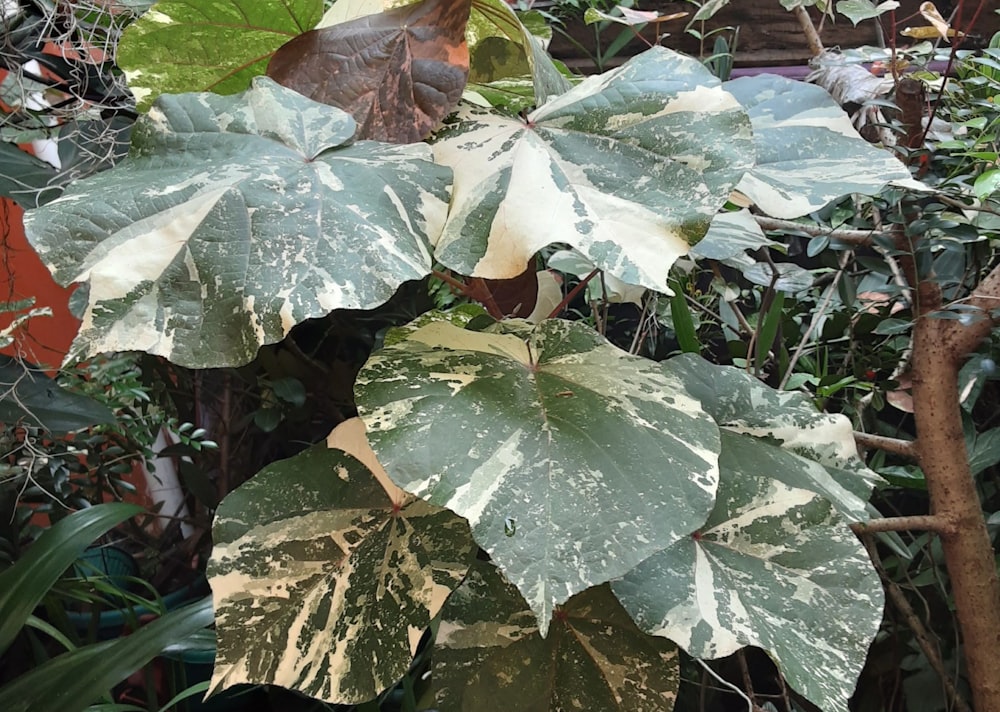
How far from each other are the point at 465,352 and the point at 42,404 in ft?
2.38

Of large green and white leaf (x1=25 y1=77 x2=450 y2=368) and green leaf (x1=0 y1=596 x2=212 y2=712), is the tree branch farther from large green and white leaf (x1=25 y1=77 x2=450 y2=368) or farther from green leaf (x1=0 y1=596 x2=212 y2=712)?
green leaf (x1=0 y1=596 x2=212 y2=712)

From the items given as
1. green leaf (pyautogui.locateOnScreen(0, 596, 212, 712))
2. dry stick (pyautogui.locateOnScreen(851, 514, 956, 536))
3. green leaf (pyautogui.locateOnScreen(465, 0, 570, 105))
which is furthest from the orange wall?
dry stick (pyautogui.locateOnScreen(851, 514, 956, 536))

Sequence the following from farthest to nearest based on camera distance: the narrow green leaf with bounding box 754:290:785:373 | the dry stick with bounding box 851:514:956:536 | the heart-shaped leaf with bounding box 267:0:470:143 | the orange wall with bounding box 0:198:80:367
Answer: the orange wall with bounding box 0:198:80:367 < the narrow green leaf with bounding box 754:290:785:373 < the dry stick with bounding box 851:514:956:536 < the heart-shaped leaf with bounding box 267:0:470:143

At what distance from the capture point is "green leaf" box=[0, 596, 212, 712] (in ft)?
2.18

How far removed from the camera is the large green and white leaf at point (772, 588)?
0.42 m

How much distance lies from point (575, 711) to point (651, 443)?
231 millimetres

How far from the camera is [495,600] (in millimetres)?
503

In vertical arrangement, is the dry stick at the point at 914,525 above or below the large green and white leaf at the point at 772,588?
below

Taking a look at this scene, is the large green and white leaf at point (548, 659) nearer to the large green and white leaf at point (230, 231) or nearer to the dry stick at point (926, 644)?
the large green and white leaf at point (230, 231)

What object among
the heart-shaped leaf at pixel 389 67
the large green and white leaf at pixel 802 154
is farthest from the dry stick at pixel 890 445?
the heart-shaped leaf at pixel 389 67

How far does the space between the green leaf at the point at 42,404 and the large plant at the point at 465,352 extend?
545 millimetres

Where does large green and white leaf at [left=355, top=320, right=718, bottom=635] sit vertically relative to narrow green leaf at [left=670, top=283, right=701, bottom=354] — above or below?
above

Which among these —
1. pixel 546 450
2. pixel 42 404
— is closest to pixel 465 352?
pixel 546 450

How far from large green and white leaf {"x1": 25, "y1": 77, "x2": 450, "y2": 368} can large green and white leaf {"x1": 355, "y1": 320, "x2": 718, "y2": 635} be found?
0.26 ft
